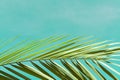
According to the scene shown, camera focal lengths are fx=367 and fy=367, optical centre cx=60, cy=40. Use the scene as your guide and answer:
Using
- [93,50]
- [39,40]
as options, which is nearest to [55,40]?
[39,40]

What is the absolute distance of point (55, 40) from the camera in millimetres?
1660

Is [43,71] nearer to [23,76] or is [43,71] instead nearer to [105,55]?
[23,76]

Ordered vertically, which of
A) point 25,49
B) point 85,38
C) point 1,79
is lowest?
point 1,79

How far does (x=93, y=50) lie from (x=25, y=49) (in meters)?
0.33

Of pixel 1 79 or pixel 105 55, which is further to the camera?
pixel 105 55

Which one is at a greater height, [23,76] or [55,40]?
[55,40]

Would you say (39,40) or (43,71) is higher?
(39,40)

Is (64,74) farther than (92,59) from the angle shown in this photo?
No

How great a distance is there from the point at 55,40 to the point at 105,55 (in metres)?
0.28

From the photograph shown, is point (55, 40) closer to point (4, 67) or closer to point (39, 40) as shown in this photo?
point (39, 40)

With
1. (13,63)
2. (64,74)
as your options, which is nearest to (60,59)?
(64,74)

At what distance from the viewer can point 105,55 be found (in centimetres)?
178

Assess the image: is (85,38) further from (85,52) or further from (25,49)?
(25,49)

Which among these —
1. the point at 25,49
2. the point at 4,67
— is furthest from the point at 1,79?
the point at 25,49
